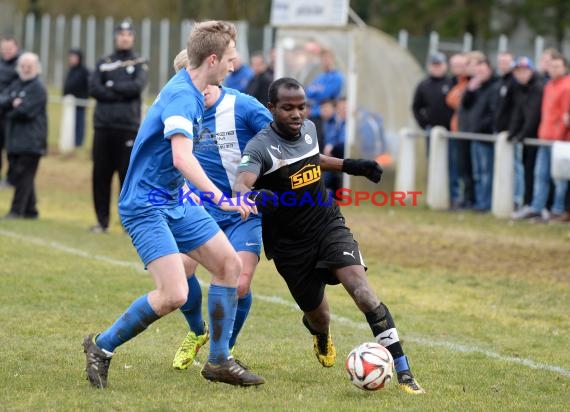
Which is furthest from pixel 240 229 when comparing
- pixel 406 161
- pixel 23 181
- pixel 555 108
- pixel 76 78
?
pixel 76 78

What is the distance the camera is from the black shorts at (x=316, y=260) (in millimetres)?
6754

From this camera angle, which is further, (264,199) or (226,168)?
(226,168)

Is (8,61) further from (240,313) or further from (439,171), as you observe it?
(240,313)

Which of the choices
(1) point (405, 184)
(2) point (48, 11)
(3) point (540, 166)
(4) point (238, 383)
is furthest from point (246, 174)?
(2) point (48, 11)

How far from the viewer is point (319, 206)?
6926 millimetres

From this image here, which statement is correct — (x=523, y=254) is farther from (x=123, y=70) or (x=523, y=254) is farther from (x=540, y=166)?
(x=123, y=70)

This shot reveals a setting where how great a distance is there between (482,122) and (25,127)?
6468mm

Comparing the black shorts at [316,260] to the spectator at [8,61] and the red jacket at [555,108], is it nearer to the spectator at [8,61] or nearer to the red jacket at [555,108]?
the red jacket at [555,108]

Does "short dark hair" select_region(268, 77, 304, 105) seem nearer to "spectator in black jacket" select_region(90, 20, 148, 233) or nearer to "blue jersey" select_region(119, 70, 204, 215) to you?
"blue jersey" select_region(119, 70, 204, 215)

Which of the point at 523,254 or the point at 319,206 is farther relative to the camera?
the point at 523,254

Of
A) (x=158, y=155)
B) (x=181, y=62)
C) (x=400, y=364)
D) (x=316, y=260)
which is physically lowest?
(x=400, y=364)

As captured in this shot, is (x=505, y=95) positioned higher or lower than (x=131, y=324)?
higher

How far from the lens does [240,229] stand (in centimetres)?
720

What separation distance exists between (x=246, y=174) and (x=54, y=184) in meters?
13.9
